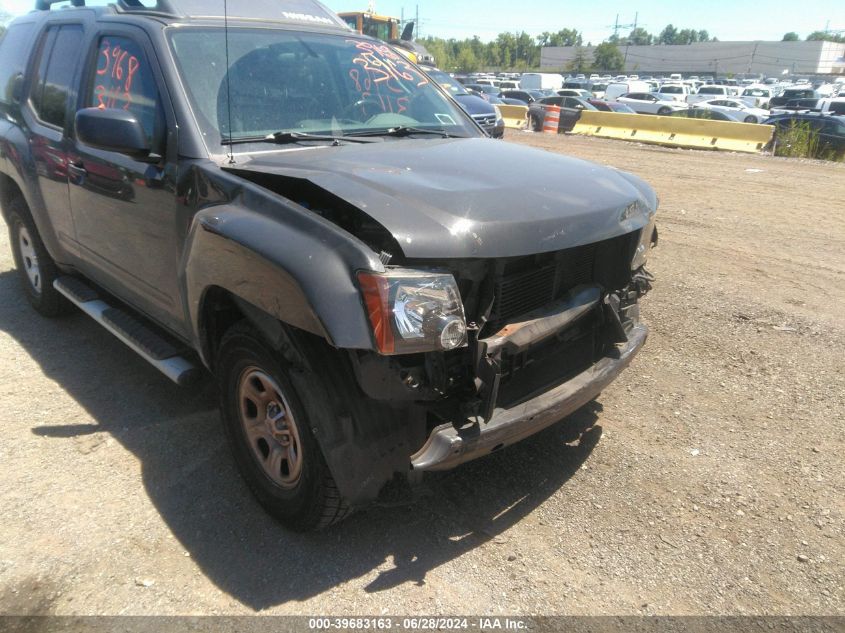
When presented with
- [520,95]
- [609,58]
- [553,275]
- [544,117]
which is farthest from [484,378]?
[609,58]

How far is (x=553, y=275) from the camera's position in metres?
2.84

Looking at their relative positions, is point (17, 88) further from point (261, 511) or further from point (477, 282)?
point (477, 282)

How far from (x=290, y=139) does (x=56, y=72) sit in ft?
7.10

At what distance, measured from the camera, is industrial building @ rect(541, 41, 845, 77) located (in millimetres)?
93938

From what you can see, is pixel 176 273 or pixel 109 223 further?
pixel 109 223

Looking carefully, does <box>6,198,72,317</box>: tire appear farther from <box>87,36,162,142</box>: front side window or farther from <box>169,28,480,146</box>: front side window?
<box>169,28,480,146</box>: front side window

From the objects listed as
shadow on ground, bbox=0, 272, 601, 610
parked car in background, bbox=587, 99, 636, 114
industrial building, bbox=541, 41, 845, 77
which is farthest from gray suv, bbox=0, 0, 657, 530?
industrial building, bbox=541, 41, 845, 77

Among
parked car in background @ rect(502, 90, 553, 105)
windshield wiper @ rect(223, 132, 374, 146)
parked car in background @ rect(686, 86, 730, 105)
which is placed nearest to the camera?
windshield wiper @ rect(223, 132, 374, 146)

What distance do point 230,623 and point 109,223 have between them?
238 centimetres

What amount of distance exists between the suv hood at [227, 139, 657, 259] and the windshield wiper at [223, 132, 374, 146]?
10 cm

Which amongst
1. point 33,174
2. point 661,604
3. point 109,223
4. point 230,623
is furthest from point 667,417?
point 33,174

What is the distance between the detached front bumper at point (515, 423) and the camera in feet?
7.62

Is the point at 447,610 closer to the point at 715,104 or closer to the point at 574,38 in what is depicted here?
the point at 715,104

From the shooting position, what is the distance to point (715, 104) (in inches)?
1356
